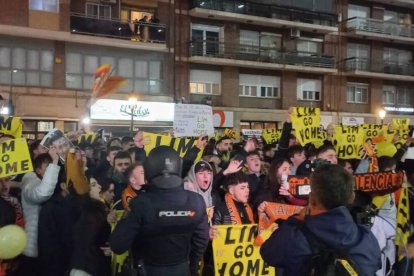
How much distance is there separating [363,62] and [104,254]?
1141 inches

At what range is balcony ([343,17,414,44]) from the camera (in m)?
30.4

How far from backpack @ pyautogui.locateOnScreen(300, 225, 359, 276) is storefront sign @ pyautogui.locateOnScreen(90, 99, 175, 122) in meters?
19.4

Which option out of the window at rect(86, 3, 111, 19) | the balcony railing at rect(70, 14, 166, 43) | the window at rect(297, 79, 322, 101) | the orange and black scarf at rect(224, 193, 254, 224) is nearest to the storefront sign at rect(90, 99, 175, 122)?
the balcony railing at rect(70, 14, 166, 43)

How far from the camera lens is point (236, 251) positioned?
4930mm

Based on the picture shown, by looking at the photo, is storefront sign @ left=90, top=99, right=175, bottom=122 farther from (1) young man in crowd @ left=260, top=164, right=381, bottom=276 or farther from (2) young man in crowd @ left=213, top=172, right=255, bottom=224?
(1) young man in crowd @ left=260, top=164, right=381, bottom=276

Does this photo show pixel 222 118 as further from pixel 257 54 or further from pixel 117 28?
pixel 117 28

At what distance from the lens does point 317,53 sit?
2930cm

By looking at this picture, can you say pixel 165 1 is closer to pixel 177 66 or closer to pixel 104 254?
pixel 177 66

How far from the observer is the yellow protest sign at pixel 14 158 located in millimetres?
4752

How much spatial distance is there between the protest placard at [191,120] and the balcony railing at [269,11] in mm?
15531

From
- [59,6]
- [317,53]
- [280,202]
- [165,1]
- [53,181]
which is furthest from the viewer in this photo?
[317,53]

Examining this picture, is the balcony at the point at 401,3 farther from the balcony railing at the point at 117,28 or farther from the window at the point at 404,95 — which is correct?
the balcony railing at the point at 117,28

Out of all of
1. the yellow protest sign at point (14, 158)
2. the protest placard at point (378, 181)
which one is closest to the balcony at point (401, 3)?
the protest placard at point (378, 181)

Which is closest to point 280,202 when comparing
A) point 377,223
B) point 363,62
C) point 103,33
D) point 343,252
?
point 377,223
